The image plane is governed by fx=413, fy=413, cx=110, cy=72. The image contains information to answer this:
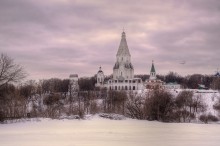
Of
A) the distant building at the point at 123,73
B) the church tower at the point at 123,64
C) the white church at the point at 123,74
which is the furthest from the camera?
the church tower at the point at 123,64

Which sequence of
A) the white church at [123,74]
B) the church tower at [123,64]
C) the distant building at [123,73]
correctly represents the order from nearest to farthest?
the distant building at [123,73] < the white church at [123,74] < the church tower at [123,64]

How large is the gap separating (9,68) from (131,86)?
107m

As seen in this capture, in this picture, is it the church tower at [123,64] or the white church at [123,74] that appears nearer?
the white church at [123,74]

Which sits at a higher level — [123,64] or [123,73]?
[123,64]

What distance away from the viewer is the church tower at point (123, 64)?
151250 millimetres

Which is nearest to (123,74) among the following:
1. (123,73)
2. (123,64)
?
(123,73)

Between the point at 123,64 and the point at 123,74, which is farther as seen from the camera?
the point at 123,64

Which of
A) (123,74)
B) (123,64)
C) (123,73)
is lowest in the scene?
(123,74)

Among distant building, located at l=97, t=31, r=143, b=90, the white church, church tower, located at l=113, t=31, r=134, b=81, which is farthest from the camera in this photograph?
church tower, located at l=113, t=31, r=134, b=81

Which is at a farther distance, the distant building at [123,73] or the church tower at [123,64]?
the church tower at [123,64]

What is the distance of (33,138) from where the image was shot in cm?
2084

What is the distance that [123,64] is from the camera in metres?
152

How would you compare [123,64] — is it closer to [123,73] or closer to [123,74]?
[123,73]

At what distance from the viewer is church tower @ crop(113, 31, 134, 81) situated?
5955 inches
